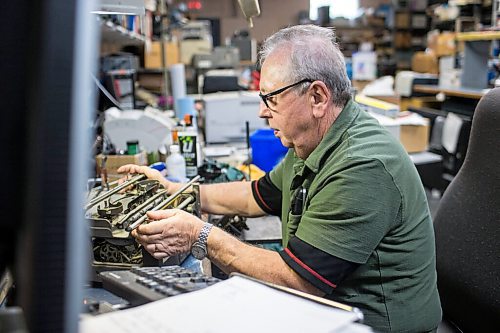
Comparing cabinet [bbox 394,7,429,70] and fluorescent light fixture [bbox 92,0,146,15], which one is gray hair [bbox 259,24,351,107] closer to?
fluorescent light fixture [bbox 92,0,146,15]

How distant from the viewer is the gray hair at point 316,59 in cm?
138

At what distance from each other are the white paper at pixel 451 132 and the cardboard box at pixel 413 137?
134 cm

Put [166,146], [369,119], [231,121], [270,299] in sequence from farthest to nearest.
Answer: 1. [231,121]
2. [166,146]
3. [369,119]
4. [270,299]

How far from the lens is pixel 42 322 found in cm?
44

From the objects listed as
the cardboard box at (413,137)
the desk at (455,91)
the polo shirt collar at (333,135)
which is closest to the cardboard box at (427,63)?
the desk at (455,91)

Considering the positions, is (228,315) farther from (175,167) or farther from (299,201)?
→ (175,167)

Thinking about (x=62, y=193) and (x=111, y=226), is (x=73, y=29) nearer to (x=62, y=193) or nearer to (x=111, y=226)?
(x=62, y=193)

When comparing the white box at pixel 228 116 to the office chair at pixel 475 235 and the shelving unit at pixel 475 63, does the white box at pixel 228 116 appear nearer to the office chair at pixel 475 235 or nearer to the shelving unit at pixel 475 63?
the office chair at pixel 475 235

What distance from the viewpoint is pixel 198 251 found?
1299mm

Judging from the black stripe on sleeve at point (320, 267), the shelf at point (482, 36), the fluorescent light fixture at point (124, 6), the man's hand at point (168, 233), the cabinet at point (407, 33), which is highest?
the cabinet at point (407, 33)

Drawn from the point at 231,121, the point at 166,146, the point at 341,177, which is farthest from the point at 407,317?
the point at 231,121

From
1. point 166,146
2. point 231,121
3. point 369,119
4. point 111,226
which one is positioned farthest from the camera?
point 231,121

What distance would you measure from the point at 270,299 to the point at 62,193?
12.5 inches

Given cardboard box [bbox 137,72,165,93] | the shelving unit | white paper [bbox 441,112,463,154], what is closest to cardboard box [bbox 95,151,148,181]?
white paper [bbox 441,112,463,154]
